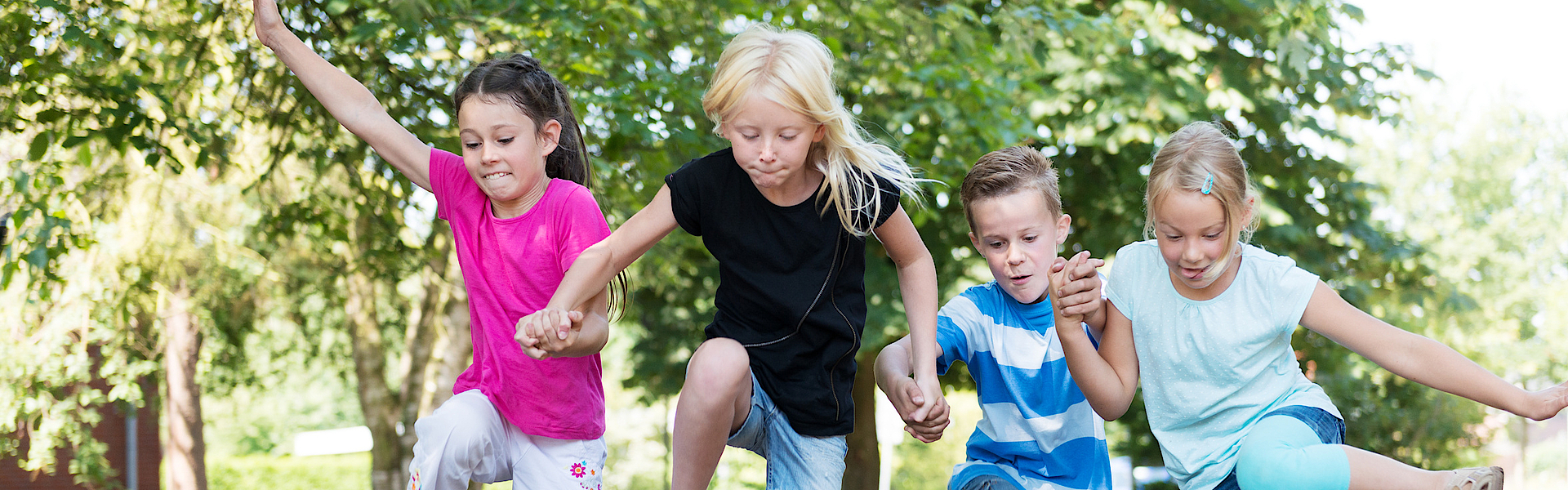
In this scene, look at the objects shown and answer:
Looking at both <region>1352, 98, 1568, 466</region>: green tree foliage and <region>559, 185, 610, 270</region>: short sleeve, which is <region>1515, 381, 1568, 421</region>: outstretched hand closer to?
<region>559, 185, 610, 270</region>: short sleeve

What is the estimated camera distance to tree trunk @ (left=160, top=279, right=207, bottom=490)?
996 cm

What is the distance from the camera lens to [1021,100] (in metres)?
7.38

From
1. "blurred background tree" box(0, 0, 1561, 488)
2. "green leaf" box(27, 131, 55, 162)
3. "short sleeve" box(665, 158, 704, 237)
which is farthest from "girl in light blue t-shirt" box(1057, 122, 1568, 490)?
"green leaf" box(27, 131, 55, 162)

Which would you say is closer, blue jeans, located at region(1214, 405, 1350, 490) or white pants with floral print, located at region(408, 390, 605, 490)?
blue jeans, located at region(1214, 405, 1350, 490)

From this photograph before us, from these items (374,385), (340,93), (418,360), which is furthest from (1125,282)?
(374,385)

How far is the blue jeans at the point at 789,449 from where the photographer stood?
2543 millimetres

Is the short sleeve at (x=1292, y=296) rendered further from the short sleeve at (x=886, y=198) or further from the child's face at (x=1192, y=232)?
the short sleeve at (x=886, y=198)

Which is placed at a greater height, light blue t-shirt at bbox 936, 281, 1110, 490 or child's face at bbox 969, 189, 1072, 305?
child's face at bbox 969, 189, 1072, 305

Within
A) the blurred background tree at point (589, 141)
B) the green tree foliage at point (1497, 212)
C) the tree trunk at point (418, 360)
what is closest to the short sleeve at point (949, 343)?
the blurred background tree at point (589, 141)

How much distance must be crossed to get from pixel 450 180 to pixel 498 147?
0.24 metres

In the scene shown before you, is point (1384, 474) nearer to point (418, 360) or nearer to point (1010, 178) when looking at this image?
point (1010, 178)

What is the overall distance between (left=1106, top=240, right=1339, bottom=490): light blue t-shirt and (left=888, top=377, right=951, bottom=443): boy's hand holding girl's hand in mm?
539

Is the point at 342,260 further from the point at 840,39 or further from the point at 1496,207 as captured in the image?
the point at 1496,207

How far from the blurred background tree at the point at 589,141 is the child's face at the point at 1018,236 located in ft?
5.49
